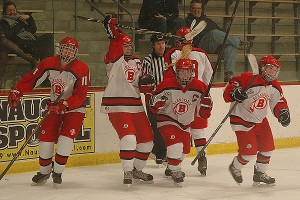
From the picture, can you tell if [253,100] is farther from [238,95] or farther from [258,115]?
[238,95]

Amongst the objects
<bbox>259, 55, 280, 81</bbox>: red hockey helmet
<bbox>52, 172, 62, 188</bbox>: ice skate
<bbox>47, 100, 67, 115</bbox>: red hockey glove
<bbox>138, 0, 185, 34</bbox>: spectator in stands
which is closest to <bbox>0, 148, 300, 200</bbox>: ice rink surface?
<bbox>52, 172, 62, 188</bbox>: ice skate

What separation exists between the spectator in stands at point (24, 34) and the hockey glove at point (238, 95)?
83.3 inches

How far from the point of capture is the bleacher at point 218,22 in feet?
23.0

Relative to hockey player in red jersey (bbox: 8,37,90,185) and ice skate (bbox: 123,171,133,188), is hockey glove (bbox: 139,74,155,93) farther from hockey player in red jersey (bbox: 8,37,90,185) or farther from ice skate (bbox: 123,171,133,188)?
ice skate (bbox: 123,171,133,188)

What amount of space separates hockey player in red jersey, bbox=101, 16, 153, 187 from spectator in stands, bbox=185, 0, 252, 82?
6.89 ft

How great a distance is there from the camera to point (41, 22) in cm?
692

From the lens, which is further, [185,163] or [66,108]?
[185,163]

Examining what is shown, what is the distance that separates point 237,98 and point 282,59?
3.36 metres

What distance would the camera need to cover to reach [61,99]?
5.40 metres

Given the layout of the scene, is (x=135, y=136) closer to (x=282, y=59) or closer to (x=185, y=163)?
(x=185, y=163)

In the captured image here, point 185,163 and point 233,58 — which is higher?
point 233,58

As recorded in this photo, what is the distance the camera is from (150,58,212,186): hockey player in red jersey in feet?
17.5

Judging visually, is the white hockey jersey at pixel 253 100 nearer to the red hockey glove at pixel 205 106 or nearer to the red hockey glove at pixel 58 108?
the red hockey glove at pixel 205 106

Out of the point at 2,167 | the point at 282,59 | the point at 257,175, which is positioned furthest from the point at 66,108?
the point at 282,59
